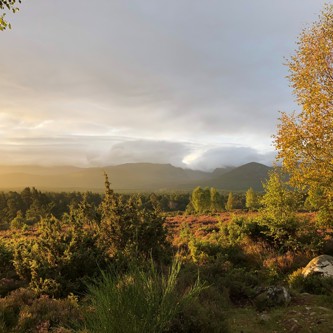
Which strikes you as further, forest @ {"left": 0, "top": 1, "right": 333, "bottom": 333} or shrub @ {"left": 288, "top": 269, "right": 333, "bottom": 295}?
shrub @ {"left": 288, "top": 269, "right": 333, "bottom": 295}

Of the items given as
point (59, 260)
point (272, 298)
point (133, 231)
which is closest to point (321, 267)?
point (272, 298)

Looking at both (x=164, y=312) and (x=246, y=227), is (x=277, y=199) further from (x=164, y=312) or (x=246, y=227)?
(x=164, y=312)

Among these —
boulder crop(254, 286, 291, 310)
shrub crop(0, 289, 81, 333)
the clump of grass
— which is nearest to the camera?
the clump of grass

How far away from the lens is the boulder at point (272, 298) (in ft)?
27.9

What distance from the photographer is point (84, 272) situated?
10234 mm

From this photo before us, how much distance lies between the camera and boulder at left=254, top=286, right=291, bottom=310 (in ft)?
27.9

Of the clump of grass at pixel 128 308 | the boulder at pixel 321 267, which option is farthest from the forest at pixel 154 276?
the boulder at pixel 321 267

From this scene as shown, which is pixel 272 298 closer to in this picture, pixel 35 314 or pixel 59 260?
pixel 35 314

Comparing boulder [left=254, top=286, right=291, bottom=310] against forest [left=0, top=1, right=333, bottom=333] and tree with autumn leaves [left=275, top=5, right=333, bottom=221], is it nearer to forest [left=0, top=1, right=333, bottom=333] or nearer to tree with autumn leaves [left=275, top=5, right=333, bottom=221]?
forest [left=0, top=1, right=333, bottom=333]

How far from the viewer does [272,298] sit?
8695 mm

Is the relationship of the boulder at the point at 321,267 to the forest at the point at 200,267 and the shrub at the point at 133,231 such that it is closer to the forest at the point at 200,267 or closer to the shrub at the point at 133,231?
the forest at the point at 200,267

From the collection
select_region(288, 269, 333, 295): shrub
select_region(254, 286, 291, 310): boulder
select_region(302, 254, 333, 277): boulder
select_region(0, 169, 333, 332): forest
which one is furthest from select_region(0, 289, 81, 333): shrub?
select_region(302, 254, 333, 277): boulder

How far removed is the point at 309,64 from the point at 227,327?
1249cm

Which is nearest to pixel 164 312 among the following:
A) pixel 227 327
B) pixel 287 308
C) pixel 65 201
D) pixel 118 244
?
pixel 227 327
